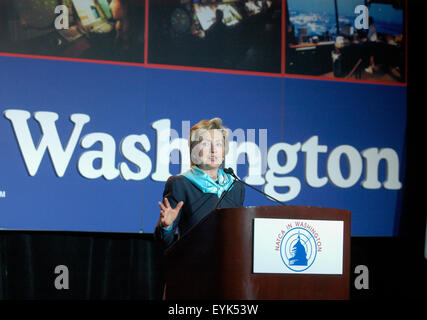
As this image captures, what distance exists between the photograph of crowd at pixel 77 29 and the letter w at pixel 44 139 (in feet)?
1.42

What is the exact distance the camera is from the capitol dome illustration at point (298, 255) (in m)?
1.78

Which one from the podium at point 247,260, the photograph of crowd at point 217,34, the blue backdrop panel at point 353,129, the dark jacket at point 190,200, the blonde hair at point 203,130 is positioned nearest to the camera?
the podium at point 247,260

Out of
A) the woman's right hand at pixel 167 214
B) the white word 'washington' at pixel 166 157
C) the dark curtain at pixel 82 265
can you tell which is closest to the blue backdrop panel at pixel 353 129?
the white word 'washington' at pixel 166 157

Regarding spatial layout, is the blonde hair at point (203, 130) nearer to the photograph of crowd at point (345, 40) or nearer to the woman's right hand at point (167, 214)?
the woman's right hand at point (167, 214)

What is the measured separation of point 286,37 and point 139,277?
2.11 meters

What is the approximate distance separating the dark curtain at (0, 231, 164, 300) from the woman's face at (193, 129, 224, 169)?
1.33 metres

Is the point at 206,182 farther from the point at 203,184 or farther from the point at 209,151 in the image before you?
the point at 209,151

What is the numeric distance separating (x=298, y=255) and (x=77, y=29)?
2480 mm

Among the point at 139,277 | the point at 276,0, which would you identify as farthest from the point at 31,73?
the point at 276,0

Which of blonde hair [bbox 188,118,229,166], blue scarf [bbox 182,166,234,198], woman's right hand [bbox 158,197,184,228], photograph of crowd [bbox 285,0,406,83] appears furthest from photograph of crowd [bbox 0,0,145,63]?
woman's right hand [bbox 158,197,184,228]

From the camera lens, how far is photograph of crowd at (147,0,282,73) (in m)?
3.66

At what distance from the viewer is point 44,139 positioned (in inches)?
136
